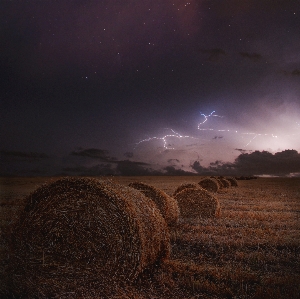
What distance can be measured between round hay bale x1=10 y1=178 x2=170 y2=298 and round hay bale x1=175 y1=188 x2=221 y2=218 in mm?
6112

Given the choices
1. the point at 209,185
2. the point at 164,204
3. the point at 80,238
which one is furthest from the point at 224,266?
the point at 209,185

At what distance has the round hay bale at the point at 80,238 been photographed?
5.62 m

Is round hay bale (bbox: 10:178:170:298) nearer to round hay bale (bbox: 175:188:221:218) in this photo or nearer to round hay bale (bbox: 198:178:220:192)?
round hay bale (bbox: 175:188:221:218)

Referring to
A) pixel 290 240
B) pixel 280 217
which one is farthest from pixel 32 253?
pixel 280 217

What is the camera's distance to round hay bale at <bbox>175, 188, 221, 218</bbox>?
12.0 m

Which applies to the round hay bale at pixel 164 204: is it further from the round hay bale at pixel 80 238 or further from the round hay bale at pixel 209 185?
the round hay bale at pixel 209 185

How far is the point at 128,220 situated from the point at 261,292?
2.41 m

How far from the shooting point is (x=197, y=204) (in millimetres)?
12297

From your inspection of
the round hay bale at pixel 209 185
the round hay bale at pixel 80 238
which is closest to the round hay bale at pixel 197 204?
the round hay bale at pixel 80 238

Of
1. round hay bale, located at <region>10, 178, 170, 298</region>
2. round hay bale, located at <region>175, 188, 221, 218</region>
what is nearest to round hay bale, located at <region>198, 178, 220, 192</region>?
round hay bale, located at <region>175, 188, 221, 218</region>

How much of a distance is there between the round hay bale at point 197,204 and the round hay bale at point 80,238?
6112 mm

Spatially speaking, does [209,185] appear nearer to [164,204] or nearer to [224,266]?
[164,204]

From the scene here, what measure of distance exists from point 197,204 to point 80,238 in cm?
706

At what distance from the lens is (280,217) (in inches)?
474
